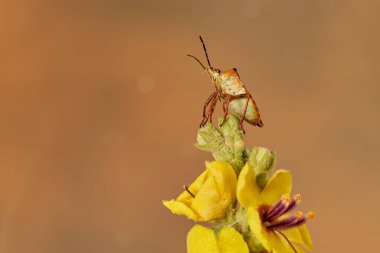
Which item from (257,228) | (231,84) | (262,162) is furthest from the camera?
(231,84)

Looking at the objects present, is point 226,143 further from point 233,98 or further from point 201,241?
point 201,241

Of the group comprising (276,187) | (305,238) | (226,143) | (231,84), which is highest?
(231,84)

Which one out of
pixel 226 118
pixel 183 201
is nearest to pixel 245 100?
pixel 226 118

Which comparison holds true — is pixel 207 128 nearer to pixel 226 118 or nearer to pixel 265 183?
pixel 226 118

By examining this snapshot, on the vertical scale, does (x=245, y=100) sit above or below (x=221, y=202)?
above

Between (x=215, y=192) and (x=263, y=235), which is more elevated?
(x=215, y=192)

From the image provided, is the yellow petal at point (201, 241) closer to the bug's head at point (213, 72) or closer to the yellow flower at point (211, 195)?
the yellow flower at point (211, 195)

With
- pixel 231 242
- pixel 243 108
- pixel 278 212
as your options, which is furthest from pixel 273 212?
pixel 243 108
